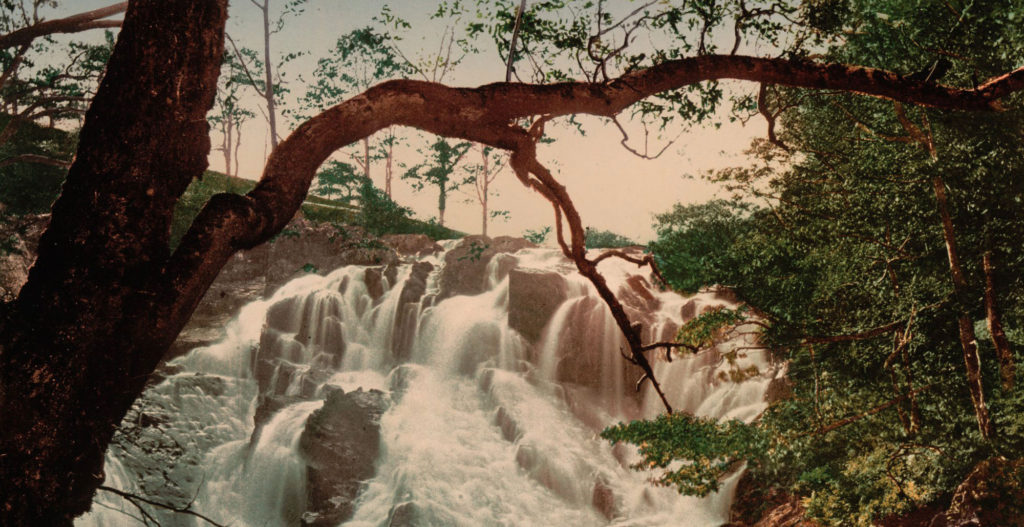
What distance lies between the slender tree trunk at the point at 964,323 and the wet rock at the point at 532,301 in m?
12.5

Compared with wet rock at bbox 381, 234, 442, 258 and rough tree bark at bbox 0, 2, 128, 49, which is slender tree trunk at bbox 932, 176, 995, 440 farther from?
wet rock at bbox 381, 234, 442, 258

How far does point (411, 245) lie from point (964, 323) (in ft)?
73.3

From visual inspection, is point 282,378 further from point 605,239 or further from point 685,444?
point 605,239

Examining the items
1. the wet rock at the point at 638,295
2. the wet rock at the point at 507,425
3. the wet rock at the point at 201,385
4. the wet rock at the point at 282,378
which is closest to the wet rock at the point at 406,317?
the wet rock at the point at 282,378

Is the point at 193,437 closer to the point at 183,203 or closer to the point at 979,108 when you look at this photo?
the point at 183,203

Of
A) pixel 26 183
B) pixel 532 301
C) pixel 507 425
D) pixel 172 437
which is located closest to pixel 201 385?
pixel 172 437

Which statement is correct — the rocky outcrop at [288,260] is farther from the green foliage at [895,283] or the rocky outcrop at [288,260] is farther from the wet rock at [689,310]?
the green foliage at [895,283]

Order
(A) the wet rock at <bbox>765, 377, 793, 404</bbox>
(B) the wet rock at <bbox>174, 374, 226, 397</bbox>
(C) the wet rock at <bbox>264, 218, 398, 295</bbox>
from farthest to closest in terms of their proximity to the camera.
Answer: (C) the wet rock at <bbox>264, 218, 398, 295</bbox> < (B) the wet rock at <bbox>174, 374, 226, 397</bbox> < (A) the wet rock at <bbox>765, 377, 793, 404</bbox>

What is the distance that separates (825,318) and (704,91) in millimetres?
6123

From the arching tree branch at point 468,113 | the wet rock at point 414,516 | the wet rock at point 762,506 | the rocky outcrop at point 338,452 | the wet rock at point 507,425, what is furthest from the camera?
the wet rock at point 507,425

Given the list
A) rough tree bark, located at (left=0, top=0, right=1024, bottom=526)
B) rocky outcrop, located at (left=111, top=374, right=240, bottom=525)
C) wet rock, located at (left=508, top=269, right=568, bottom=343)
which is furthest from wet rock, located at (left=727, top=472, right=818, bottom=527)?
rocky outcrop, located at (left=111, top=374, right=240, bottom=525)

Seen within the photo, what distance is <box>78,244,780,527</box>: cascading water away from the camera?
41.4 feet

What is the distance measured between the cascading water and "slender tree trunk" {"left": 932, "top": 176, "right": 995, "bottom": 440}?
9.94 ft

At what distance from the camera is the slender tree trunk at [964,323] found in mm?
7793
